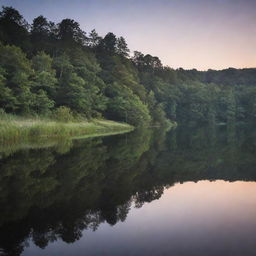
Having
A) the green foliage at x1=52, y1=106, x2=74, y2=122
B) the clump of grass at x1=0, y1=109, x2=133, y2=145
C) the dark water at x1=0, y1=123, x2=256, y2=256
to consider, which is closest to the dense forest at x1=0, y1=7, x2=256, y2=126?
the green foliage at x1=52, y1=106, x2=74, y2=122

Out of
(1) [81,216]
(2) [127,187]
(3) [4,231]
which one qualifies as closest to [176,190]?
(2) [127,187]

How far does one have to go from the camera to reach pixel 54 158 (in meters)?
17.1

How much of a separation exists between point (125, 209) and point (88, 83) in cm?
4704

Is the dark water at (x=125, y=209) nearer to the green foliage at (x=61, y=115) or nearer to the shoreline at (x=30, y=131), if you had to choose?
the shoreline at (x=30, y=131)

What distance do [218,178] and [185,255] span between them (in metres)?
7.77

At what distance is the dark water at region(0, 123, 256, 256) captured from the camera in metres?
5.98

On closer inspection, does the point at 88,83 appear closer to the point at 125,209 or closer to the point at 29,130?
the point at 29,130

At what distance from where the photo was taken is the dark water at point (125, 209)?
19.6ft

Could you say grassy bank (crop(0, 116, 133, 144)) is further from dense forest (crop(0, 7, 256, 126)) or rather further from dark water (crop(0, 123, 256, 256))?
dark water (crop(0, 123, 256, 256))

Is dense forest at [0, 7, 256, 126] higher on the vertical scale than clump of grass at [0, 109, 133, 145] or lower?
higher

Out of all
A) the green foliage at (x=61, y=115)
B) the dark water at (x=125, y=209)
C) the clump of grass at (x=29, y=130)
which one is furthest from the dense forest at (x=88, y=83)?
the dark water at (x=125, y=209)

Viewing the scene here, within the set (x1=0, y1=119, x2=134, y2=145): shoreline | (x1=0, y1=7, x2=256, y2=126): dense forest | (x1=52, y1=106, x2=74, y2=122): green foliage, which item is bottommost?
(x1=0, y1=119, x2=134, y2=145): shoreline

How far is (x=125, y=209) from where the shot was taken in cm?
827

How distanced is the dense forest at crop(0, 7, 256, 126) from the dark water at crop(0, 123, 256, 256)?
24657 mm
